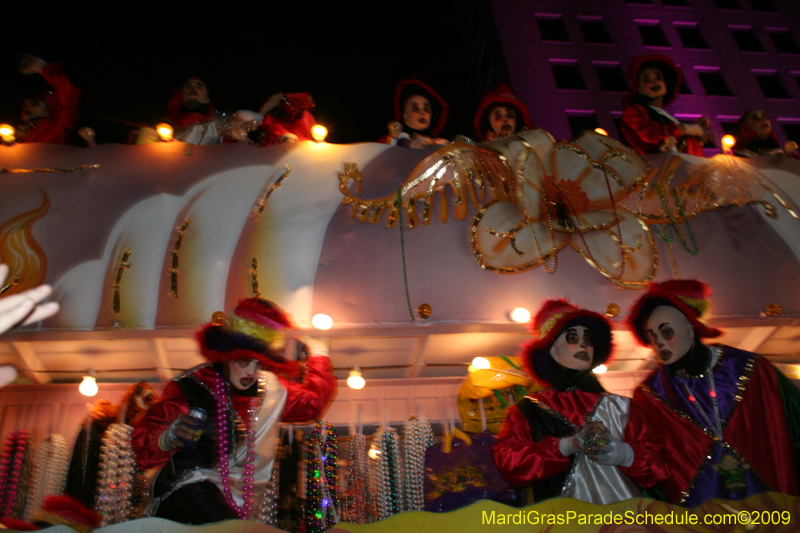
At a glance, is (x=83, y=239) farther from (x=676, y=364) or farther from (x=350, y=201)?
(x=676, y=364)

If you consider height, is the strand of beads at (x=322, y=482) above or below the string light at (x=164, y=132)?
below

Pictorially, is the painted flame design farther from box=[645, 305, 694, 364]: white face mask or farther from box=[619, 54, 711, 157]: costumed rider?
box=[619, 54, 711, 157]: costumed rider

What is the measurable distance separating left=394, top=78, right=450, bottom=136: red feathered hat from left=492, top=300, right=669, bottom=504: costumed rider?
6.54ft

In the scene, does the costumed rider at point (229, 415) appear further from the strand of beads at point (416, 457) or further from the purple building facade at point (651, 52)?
the purple building facade at point (651, 52)

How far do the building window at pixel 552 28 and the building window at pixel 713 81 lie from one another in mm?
2291

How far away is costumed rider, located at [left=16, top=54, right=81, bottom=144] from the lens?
3555mm

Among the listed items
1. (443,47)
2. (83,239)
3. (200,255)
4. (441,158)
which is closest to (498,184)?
(441,158)

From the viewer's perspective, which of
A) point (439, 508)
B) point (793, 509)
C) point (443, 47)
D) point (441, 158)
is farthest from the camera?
point (443, 47)

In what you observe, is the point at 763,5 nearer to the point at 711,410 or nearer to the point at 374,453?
the point at 711,410

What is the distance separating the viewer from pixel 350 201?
3.16 metres

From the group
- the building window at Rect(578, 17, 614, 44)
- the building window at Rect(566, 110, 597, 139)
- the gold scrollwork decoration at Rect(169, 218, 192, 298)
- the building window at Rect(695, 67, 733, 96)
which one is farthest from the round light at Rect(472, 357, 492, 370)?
the building window at Rect(695, 67, 733, 96)

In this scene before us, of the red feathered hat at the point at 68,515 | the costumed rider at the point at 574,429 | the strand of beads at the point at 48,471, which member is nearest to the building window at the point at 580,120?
the costumed rider at the point at 574,429

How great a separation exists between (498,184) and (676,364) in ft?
4.54

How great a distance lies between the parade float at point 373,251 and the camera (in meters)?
2.84
